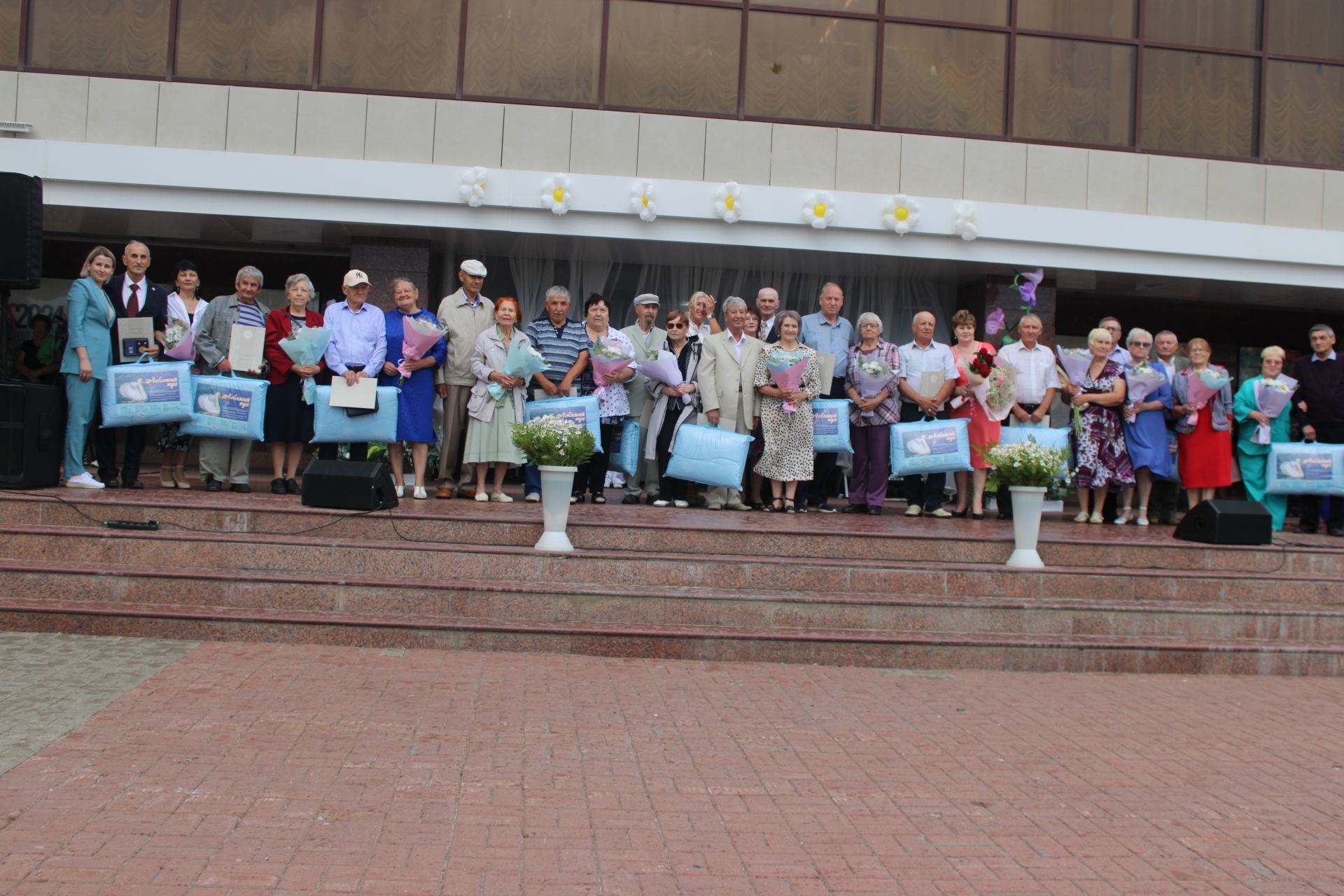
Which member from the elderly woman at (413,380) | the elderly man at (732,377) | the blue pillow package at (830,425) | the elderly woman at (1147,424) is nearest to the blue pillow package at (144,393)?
the elderly woman at (413,380)

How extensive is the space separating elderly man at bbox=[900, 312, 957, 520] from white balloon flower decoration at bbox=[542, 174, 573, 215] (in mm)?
3839

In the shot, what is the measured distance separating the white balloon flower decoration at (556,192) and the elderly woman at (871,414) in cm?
352

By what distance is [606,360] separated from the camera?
980 cm

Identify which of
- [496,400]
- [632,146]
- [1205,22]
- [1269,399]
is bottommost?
[496,400]

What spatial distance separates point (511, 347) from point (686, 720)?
173 inches

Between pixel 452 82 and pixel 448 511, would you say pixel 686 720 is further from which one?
pixel 452 82

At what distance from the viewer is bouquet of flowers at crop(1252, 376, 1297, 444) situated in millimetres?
10750

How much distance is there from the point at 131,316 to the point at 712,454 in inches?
188

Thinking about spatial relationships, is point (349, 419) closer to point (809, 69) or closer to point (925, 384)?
point (925, 384)

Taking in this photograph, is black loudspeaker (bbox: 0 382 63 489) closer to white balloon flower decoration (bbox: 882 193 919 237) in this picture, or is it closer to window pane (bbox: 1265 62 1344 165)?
white balloon flower decoration (bbox: 882 193 919 237)

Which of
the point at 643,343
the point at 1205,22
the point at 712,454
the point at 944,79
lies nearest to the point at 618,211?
the point at 643,343

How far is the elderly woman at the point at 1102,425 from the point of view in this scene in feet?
34.2

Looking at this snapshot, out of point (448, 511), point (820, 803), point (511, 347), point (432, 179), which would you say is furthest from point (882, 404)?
point (820, 803)

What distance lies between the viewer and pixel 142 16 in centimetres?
1259
